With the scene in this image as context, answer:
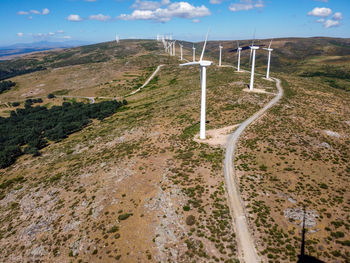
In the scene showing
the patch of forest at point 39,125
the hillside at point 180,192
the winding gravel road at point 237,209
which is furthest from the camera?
the patch of forest at point 39,125

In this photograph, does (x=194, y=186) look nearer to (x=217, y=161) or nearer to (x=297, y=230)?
(x=217, y=161)

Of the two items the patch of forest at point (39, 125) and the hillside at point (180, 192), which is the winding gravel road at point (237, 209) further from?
the patch of forest at point (39, 125)

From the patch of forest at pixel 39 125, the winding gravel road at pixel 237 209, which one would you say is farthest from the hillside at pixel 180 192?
the patch of forest at pixel 39 125

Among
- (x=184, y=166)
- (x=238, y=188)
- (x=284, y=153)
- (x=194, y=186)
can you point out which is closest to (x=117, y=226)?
(x=194, y=186)

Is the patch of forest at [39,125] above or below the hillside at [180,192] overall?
below

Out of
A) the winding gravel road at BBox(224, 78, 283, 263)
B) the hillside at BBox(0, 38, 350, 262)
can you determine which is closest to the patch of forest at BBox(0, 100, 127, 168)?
the hillside at BBox(0, 38, 350, 262)

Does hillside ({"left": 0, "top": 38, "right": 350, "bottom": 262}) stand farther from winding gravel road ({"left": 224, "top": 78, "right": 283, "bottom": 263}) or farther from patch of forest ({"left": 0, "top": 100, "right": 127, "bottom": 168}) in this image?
patch of forest ({"left": 0, "top": 100, "right": 127, "bottom": 168})

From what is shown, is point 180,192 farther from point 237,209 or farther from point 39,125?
point 39,125

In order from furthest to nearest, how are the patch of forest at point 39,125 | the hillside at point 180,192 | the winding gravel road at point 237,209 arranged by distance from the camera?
the patch of forest at point 39,125 → the hillside at point 180,192 → the winding gravel road at point 237,209

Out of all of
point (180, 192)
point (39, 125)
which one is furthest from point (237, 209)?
point (39, 125)
